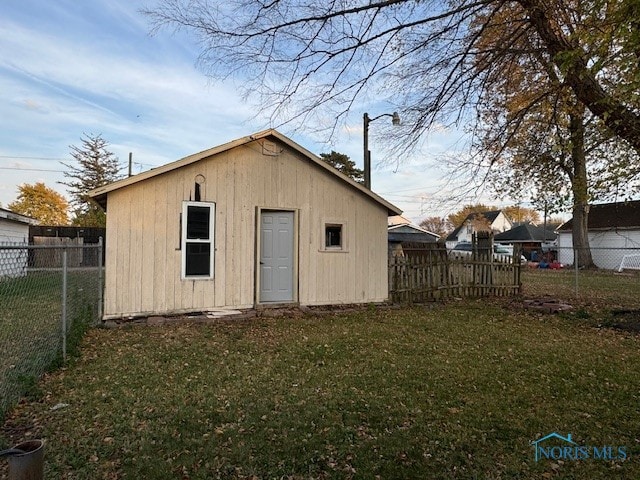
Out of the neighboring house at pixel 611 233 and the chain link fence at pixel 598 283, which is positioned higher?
the neighboring house at pixel 611 233

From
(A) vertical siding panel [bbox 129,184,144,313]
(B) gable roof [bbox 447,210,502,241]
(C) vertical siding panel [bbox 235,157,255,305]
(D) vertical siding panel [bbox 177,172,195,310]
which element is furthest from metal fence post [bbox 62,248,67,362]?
(B) gable roof [bbox 447,210,502,241]

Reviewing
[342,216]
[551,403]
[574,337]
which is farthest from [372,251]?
[551,403]

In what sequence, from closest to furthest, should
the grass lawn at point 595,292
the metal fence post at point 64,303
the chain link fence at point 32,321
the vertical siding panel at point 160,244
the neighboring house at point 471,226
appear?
the chain link fence at point 32,321 < the metal fence post at point 64,303 < the vertical siding panel at point 160,244 < the grass lawn at point 595,292 < the neighboring house at point 471,226

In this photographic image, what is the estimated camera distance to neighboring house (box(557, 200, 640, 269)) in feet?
79.3

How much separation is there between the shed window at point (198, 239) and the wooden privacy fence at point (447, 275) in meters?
4.52

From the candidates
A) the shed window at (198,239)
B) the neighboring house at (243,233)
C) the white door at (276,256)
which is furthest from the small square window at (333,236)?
the shed window at (198,239)

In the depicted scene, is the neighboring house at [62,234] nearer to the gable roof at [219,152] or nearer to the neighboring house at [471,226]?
the gable roof at [219,152]

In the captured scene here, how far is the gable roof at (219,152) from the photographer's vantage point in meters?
7.33

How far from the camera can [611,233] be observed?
86.2ft

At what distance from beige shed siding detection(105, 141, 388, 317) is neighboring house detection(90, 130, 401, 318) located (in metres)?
0.02

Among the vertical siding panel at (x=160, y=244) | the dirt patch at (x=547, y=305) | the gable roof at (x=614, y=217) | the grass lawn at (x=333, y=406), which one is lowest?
the grass lawn at (x=333, y=406)

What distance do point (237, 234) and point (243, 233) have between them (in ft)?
0.44

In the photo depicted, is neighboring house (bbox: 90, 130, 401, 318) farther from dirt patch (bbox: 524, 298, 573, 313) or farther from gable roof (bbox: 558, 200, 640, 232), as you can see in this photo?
gable roof (bbox: 558, 200, 640, 232)

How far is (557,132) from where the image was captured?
8219 millimetres
